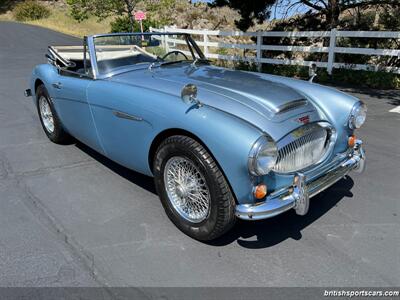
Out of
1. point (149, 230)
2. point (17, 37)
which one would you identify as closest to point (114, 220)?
point (149, 230)

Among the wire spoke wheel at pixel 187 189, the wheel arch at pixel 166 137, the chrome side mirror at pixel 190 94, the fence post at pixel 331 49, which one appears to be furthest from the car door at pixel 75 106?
the fence post at pixel 331 49

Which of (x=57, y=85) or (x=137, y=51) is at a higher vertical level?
(x=137, y=51)

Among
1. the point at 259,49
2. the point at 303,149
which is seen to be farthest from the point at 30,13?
the point at 303,149

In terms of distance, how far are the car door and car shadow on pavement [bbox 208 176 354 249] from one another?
1.68m

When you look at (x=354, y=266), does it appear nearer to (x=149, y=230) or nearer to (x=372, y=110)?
(x=149, y=230)

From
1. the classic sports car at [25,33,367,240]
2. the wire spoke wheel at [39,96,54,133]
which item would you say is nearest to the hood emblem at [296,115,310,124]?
the classic sports car at [25,33,367,240]

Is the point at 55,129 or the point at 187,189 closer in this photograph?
the point at 187,189

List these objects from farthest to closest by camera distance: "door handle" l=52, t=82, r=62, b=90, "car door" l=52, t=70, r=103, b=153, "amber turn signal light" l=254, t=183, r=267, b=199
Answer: "door handle" l=52, t=82, r=62, b=90, "car door" l=52, t=70, r=103, b=153, "amber turn signal light" l=254, t=183, r=267, b=199

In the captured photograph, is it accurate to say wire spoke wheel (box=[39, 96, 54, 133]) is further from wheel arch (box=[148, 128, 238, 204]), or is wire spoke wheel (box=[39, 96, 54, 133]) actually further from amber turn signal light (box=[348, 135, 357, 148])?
amber turn signal light (box=[348, 135, 357, 148])

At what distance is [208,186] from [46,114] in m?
3.43

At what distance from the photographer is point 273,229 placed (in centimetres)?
315

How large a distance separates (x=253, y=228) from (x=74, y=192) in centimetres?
186

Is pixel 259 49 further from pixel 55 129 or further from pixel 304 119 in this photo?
pixel 304 119

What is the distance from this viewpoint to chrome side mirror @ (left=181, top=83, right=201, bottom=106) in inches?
111
